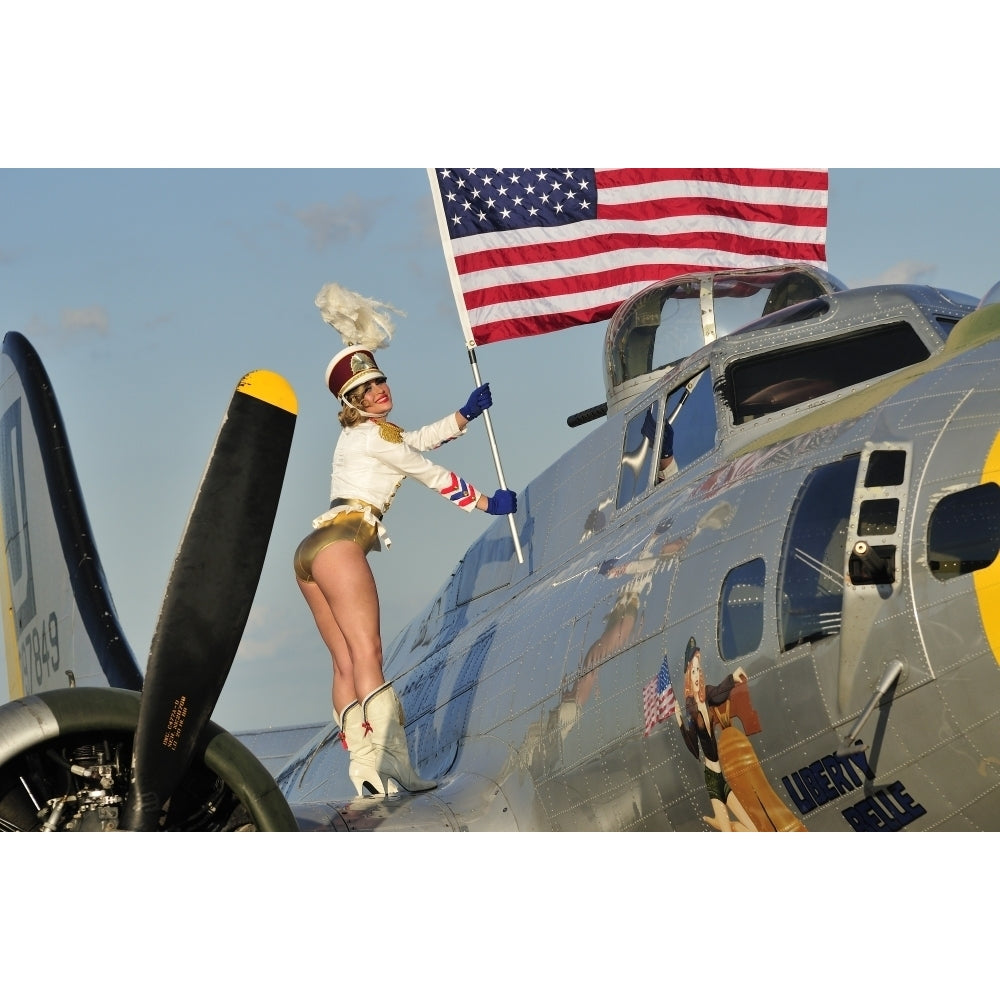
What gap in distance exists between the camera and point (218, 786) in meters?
6.78

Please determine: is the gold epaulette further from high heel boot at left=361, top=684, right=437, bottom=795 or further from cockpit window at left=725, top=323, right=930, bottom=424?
cockpit window at left=725, top=323, right=930, bottom=424

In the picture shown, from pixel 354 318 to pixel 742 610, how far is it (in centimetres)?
353

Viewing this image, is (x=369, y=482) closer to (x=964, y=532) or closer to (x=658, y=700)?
(x=658, y=700)

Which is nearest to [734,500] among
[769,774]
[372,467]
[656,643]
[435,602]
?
[656,643]

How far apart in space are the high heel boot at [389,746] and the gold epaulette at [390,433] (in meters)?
1.55

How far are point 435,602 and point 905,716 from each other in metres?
6.90

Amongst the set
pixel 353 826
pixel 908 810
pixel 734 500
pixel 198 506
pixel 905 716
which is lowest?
pixel 353 826

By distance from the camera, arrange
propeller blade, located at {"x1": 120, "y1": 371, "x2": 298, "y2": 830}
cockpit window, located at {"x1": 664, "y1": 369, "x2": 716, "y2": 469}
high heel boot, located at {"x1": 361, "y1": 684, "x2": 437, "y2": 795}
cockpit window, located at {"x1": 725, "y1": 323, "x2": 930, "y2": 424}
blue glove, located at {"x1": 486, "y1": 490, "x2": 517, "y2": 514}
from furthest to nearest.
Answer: blue glove, located at {"x1": 486, "y1": 490, "x2": 517, "y2": 514} → high heel boot, located at {"x1": 361, "y1": 684, "x2": 437, "y2": 795} → cockpit window, located at {"x1": 664, "y1": 369, "x2": 716, "y2": 469} → cockpit window, located at {"x1": 725, "y1": 323, "x2": 930, "y2": 424} → propeller blade, located at {"x1": 120, "y1": 371, "x2": 298, "y2": 830}

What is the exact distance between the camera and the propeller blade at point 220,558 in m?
6.54

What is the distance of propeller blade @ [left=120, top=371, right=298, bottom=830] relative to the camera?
21.5 feet

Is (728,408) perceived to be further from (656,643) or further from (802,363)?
(656,643)

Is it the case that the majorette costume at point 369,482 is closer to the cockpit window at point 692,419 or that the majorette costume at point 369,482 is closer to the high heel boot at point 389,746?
the high heel boot at point 389,746

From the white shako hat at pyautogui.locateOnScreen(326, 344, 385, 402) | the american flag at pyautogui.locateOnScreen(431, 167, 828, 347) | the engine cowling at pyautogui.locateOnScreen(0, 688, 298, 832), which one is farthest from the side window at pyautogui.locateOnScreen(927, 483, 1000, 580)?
the american flag at pyautogui.locateOnScreen(431, 167, 828, 347)

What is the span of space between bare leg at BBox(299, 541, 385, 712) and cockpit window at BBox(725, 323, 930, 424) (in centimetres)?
247
